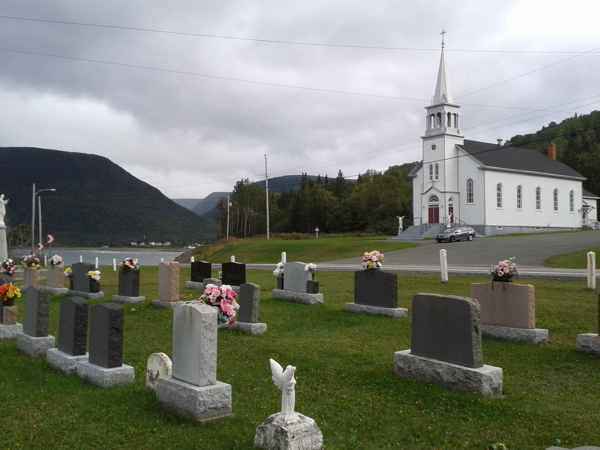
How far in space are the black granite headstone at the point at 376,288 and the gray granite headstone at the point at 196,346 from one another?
6992mm

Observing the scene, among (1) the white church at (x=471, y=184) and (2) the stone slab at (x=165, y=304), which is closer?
(2) the stone slab at (x=165, y=304)

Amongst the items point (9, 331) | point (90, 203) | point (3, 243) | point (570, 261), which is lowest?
point (9, 331)

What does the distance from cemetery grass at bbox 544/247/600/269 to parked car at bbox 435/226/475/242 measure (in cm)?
1458

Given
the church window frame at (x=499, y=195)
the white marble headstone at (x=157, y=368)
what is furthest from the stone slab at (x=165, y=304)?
the church window frame at (x=499, y=195)

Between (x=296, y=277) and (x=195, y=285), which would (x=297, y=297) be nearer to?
(x=296, y=277)

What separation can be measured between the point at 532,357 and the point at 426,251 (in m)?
28.1

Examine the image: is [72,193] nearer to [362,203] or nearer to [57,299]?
[362,203]

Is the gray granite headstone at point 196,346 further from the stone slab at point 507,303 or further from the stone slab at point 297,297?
the stone slab at point 297,297

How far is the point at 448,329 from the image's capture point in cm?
713

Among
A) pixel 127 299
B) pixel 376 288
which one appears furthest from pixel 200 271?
pixel 376 288

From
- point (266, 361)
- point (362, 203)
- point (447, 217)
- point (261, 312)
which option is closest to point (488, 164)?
point (447, 217)

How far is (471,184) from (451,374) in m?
48.0

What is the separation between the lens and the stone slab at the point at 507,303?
9.52m

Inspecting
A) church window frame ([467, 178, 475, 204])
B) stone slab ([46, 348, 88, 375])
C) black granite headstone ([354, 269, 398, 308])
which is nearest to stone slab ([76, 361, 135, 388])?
stone slab ([46, 348, 88, 375])
